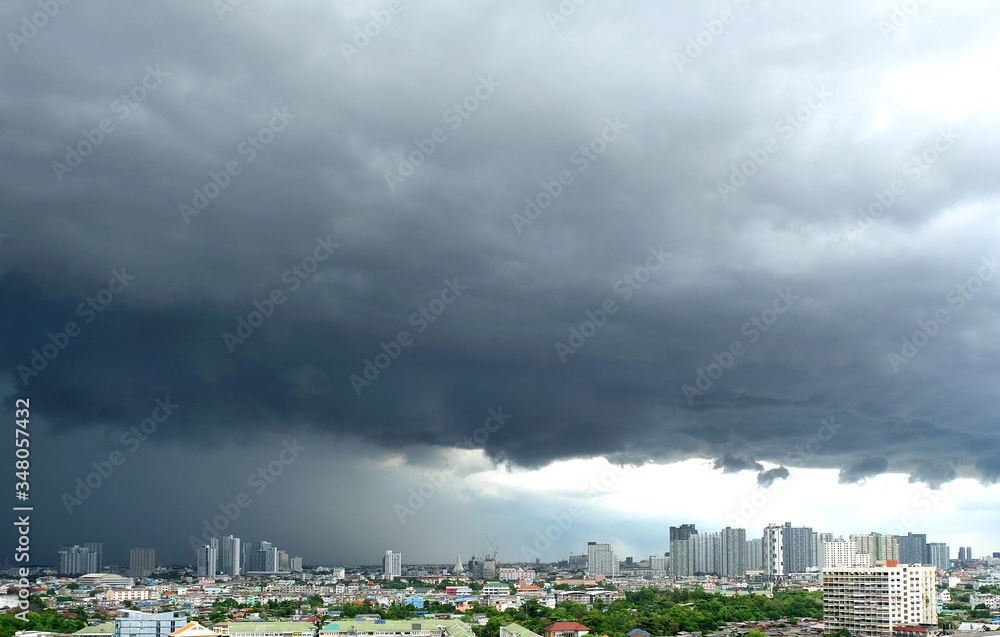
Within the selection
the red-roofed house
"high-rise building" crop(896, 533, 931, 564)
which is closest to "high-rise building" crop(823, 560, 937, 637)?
the red-roofed house

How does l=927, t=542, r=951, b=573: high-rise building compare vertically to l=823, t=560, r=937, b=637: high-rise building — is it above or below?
below

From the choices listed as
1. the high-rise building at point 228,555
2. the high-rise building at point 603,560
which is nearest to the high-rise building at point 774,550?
the high-rise building at point 603,560

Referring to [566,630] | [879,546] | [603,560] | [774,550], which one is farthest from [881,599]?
[603,560]

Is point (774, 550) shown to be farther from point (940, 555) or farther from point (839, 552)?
point (940, 555)

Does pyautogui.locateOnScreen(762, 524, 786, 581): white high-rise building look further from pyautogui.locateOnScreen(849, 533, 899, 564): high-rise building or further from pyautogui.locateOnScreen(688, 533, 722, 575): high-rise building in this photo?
pyautogui.locateOnScreen(849, 533, 899, 564): high-rise building

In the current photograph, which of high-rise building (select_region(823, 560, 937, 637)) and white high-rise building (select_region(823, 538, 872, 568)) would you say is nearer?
high-rise building (select_region(823, 560, 937, 637))

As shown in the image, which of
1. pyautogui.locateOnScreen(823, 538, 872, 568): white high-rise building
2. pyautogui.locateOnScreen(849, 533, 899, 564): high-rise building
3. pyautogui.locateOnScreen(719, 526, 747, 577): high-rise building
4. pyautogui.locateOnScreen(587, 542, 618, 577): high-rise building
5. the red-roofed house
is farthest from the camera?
pyautogui.locateOnScreen(587, 542, 618, 577): high-rise building

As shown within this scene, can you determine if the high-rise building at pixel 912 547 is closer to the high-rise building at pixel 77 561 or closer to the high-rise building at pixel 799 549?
the high-rise building at pixel 799 549
